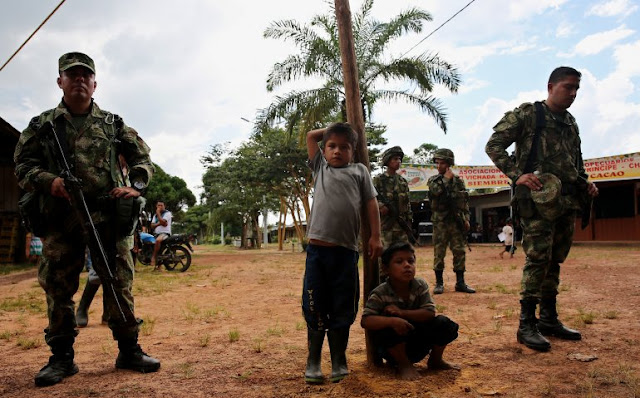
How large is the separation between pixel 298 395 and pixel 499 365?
54.9 inches

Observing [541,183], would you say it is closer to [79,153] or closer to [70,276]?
[79,153]

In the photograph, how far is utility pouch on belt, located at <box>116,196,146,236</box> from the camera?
3.04 metres

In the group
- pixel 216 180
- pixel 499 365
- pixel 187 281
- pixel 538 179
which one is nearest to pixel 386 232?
pixel 538 179

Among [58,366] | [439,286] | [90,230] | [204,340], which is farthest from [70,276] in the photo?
[439,286]

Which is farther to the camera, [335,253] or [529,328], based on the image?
[529,328]

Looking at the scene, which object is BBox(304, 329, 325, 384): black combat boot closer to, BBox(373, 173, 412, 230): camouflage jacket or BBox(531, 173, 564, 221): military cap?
BBox(531, 173, 564, 221): military cap

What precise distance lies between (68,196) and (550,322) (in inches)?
147

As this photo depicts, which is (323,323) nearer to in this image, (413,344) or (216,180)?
(413,344)

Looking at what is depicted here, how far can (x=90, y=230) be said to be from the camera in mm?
3004

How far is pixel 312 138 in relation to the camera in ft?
10.3

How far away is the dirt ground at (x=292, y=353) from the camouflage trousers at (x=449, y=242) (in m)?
0.43

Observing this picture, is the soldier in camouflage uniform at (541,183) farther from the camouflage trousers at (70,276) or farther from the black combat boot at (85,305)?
the black combat boot at (85,305)

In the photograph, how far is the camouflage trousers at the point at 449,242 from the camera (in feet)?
22.2

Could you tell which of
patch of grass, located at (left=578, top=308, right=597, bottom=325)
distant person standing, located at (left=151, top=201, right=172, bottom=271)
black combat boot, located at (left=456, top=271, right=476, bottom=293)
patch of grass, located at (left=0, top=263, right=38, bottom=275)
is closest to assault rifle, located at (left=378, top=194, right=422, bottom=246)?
black combat boot, located at (left=456, top=271, right=476, bottom=293)
